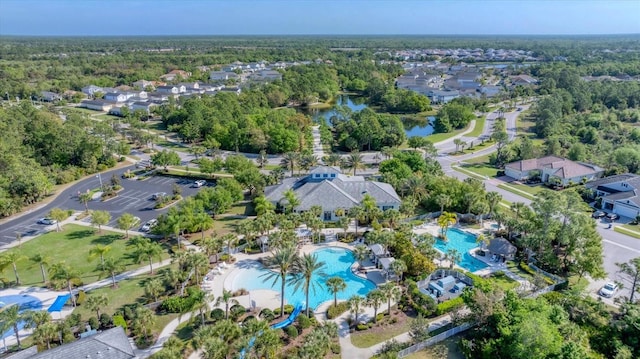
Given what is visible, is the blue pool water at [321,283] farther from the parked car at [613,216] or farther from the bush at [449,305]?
the parked car at [613,216]

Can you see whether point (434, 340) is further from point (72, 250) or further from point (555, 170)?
point (555, 170)

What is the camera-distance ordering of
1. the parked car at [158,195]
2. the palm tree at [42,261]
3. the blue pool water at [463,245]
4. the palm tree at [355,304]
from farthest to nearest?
the parked car at [158,195] → the blue pool water at [463,245] → the palm tree at [42,261] → the palm tree at [355,304]

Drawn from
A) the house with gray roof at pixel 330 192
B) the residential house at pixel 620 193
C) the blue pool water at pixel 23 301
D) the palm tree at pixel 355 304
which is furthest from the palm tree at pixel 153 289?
the residential house at pixel 620 193

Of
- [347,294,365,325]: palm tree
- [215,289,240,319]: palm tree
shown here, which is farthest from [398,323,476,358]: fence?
[215,289,240,319]: palm tree

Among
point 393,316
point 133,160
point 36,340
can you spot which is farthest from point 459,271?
point 133,160

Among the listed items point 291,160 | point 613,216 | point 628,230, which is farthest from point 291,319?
point 613,216

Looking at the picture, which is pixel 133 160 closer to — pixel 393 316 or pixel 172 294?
pixel 172 294
